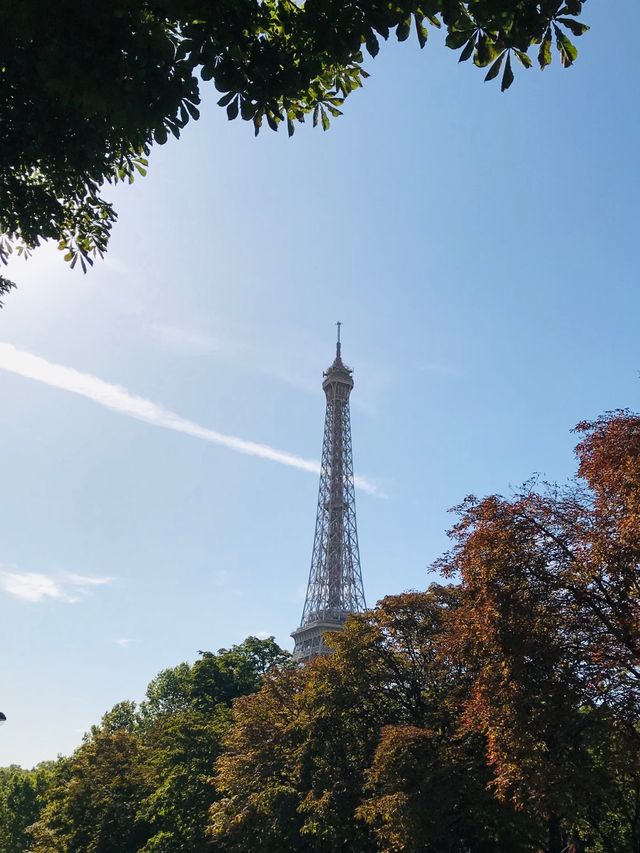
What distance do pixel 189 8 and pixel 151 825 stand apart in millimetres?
36052

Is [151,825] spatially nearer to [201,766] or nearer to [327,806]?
[201,766]

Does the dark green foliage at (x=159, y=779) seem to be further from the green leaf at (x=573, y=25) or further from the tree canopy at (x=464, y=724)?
the green leaf at (x=573, y=25)

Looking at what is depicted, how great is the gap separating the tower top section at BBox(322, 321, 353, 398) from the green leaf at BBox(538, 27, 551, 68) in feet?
273

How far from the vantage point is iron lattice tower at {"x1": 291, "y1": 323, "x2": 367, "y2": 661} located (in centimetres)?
7581

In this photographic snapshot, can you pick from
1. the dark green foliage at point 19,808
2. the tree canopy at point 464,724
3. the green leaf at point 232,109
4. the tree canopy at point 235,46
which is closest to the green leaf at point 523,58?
the tree canopy at point 235,46

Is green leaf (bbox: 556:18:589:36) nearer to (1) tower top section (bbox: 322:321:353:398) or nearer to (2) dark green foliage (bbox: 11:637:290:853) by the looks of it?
(2) dark green foliage (bbox: 11:637:290:853)

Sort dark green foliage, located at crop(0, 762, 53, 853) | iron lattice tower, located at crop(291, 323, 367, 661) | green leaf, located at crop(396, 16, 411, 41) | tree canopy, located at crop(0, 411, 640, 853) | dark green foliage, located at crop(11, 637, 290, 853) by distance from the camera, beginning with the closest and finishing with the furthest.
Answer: green leaf, located at crop(396, 16, 411, 41) < tree canopy, located at crop(0, 411, 640, 853) < dark green foliage, located at crop(11, 637, 290, 853) < dark green foliage, located at crop(0, 762, 53, 853) < iron lattice tower, located at crop(291, 323, 367, 661)

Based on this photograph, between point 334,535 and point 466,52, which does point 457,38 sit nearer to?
point 466,52

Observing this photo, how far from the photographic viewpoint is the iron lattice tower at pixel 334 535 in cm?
7581

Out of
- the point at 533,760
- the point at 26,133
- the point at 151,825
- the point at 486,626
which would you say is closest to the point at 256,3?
the point at 26,133

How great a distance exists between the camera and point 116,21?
5852 millimetres

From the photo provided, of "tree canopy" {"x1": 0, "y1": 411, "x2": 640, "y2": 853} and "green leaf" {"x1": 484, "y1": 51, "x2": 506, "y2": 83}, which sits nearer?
"green leaf" {"x1": 484, "y1": 51, "x2": 506, "y2": 83}

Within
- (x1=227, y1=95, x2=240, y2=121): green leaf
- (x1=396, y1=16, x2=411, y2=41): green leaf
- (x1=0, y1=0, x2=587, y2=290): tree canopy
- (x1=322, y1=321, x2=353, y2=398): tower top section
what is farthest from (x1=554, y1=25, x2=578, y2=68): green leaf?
(x1=322, y1=321, x2=353, y2=398): tower top section

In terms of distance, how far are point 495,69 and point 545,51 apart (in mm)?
529
